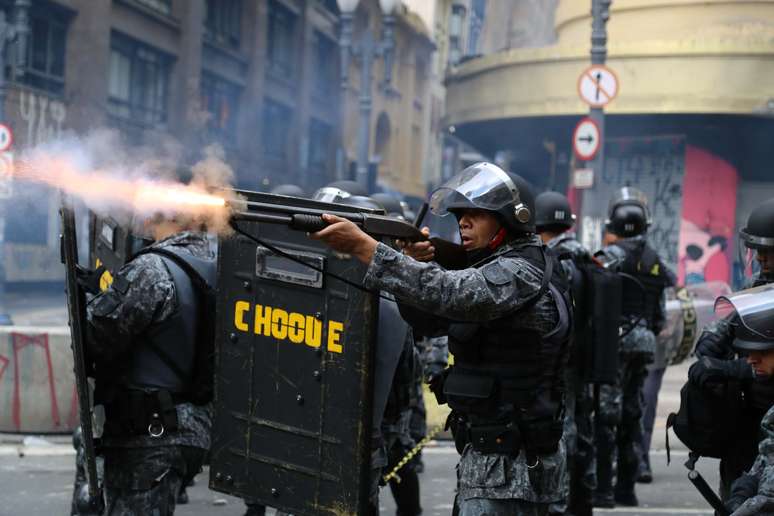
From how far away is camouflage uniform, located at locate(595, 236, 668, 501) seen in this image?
723 cm

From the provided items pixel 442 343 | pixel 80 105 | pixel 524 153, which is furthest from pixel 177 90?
pixel 442 343

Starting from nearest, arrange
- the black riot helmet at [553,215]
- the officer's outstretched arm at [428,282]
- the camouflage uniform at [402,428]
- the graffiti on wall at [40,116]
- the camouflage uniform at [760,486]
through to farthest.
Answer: the camouflage uniform at [760,486] < the officer's outstretched arm at [428,282] < the camouflage uniform at [402,428] < the black riot helmet at [553,215] < the graffiti on wall at [40,116]

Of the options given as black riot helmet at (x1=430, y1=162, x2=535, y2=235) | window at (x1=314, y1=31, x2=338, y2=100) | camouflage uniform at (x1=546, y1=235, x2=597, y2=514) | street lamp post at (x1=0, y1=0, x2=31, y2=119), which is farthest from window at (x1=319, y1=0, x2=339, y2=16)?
black riot helmet at (x1=430, y1=162, x2=535, y2=235)

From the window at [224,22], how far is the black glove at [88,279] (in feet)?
84.4

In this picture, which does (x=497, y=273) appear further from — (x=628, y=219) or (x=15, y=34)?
(x=15, y=34)

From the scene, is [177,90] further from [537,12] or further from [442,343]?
[442,343]

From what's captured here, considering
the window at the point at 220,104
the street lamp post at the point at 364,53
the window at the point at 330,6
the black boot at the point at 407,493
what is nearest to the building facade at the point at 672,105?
the street lamp post at the point at 364,53

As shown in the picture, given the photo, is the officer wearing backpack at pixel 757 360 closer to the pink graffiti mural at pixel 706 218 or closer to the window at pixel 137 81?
the pink graffiti mural at pixel 706 218

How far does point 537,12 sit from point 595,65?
1028 cm

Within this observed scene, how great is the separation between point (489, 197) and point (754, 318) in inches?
38.1

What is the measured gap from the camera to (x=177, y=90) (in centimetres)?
2731

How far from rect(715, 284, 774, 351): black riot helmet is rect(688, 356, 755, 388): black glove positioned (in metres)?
0.30

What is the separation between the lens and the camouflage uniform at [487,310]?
3611mm

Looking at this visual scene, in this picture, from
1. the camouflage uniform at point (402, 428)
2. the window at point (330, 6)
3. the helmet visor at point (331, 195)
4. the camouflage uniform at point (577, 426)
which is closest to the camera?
the camouflage uniform at point (402, 428)
